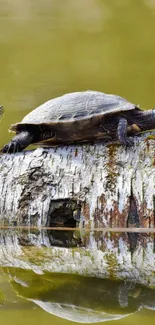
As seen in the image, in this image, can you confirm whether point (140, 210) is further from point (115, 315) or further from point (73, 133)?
point (115, 315)

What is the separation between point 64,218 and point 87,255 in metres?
1.42

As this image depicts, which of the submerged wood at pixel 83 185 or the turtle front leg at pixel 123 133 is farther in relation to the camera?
the turtle front leg at pixel 123 133

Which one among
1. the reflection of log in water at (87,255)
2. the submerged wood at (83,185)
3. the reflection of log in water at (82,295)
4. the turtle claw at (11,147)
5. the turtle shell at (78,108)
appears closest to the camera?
the reflection of log in water at (82,295)

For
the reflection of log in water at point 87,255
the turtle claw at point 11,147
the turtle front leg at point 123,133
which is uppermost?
the turtle front leg at point 123,133

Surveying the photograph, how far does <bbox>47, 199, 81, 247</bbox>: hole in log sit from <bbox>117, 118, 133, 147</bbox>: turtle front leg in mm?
666

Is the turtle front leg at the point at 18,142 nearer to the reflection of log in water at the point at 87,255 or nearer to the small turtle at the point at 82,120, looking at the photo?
the small turtle at the point at 82,120

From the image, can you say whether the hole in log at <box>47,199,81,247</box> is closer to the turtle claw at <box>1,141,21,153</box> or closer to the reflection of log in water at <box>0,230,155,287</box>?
the reflection of log in water at <box>0,230,155,287</box>

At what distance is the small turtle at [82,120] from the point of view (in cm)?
536

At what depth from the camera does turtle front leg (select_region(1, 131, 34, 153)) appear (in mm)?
5543

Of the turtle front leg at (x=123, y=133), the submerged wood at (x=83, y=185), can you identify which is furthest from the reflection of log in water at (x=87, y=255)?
the turtle front leg at (x=123, y=133)

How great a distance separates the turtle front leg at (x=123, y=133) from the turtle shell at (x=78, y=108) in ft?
0.45

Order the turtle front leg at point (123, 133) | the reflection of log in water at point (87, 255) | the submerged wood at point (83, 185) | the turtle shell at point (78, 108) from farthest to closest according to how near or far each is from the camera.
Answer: the turtle shell at point (78, 108), the turtle front leg at point (123, 133), the submerged wood at point (83, 185), the reflection of log in water at point (87, 255)

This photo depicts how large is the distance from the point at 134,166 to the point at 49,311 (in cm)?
247

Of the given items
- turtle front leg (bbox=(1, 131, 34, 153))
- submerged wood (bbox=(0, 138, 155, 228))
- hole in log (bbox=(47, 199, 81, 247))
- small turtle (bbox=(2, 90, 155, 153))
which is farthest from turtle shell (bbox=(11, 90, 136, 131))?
hole in log (bbox=(47, 199, 81, 247))
